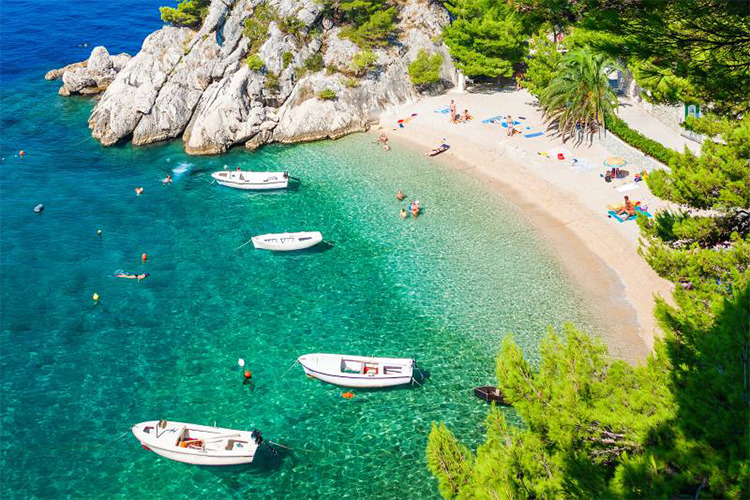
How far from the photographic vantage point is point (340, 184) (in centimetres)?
4784

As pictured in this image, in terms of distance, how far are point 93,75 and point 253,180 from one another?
116 feet

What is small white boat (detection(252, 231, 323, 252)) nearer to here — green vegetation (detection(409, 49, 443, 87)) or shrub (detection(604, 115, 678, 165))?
shrub (detection(604, 115, 678, 165))

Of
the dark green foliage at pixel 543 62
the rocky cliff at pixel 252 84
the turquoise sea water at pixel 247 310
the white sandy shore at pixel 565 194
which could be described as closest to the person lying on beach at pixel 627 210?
the white sandy shore at pixel 565 194

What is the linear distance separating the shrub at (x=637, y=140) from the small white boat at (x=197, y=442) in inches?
1365

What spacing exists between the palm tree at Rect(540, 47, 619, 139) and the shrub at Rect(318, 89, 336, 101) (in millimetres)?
20935

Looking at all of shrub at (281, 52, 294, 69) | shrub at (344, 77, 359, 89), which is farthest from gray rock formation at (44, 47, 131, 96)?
shrub at (344, 77, 359, 89)

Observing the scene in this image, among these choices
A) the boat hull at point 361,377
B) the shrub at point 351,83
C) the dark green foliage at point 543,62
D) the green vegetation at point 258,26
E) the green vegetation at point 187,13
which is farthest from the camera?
the green vegetation at point 187,13

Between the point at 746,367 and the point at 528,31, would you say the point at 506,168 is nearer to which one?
the point at 528,31

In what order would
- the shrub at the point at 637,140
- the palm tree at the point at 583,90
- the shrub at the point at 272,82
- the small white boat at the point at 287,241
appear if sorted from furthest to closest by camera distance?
the shrub at the point at 272,82 < the palm tree at the point at 583,90 < the shrub at the point at 637,140 < the small white boat at the point at 287,241

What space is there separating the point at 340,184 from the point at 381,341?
1953 centimetres

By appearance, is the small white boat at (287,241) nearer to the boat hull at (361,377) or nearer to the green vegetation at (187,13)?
the boat hull at (361,377)

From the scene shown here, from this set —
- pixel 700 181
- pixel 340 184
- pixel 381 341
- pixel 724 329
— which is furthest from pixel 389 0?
pixel 724 329

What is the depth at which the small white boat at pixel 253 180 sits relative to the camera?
47.2m

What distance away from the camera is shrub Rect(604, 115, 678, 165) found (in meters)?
42.0
